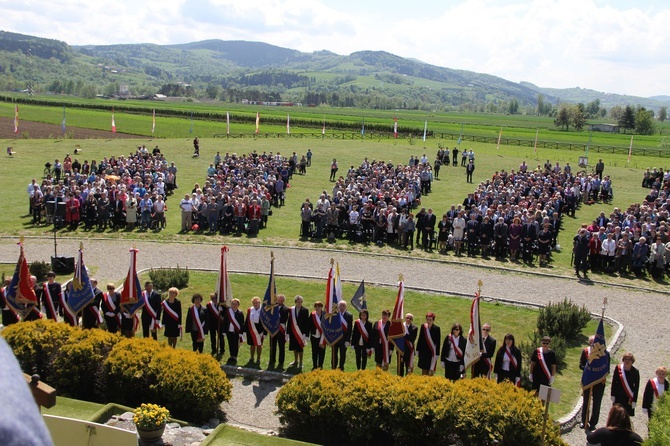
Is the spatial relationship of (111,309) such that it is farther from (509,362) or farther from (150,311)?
(509,362)

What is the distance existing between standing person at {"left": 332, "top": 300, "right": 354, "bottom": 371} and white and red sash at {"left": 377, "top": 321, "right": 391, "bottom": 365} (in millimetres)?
722

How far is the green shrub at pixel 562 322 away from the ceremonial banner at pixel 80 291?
37.3ft

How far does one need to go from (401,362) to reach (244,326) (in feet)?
11.9

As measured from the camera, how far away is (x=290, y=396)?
10.9 meters

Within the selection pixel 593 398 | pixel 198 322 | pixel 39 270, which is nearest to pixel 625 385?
pixel 593 398

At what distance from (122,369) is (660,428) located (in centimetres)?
899

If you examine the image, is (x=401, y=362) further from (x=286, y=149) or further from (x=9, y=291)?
(x=286, y=149)

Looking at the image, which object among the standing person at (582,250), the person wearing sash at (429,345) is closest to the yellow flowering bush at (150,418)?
the person wearing sash at (429,345)

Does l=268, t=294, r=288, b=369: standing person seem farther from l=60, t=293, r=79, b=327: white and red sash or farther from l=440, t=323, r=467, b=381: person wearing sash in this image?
l=60, t=293, r=79, b=327: white and red sash

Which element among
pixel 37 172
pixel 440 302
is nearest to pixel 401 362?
pixel 440 302

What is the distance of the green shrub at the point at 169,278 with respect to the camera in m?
18.7

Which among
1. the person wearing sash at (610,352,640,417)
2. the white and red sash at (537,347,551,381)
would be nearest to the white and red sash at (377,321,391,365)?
the white and red sash at (537,347,551,381)

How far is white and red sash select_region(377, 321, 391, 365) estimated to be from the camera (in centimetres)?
1305

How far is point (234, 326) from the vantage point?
1384 cm
